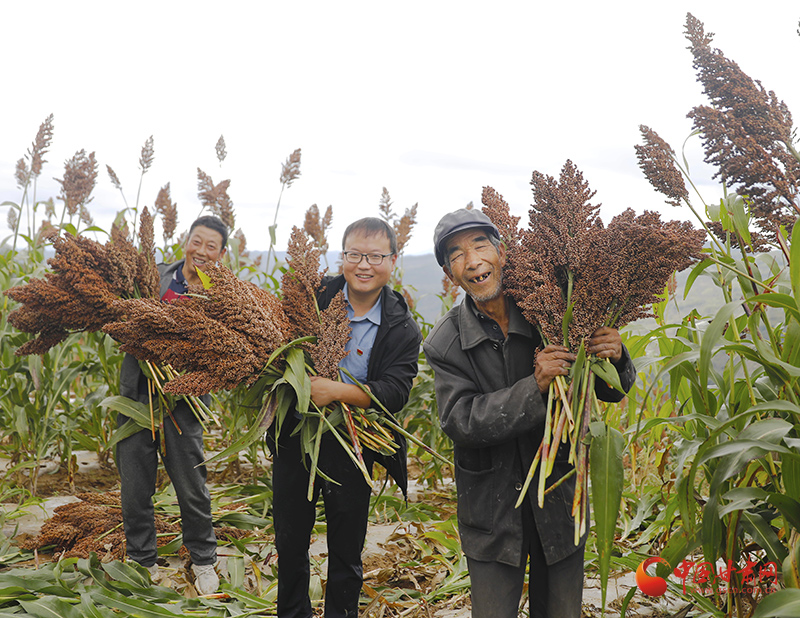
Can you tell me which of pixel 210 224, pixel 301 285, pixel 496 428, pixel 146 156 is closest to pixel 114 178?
pixel 146 156

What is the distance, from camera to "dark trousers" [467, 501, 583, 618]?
1.85 meters

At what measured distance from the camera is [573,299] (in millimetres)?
1651

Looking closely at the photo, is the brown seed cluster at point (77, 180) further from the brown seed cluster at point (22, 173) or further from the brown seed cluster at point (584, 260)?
the brown seed cluster at point (584, 260)

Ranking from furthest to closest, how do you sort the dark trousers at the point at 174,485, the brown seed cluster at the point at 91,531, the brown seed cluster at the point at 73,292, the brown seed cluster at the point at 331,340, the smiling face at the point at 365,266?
the brown seed cluster at the point at 91,531, the dark trousers at the point at 174,485, the brown seed cluster at the point at 73,292, the smiling face at the point at 365,266, the brown seed cluster at the point at 331,340

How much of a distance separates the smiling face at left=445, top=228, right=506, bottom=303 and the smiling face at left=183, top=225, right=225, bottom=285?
1763 millimetres

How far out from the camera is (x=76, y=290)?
2680 mm

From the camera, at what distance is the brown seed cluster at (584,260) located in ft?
5.17

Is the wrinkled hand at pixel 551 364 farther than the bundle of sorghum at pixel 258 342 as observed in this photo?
No

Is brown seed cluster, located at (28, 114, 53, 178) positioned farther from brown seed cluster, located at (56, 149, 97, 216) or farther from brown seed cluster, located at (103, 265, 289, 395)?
brown seed cluster, located at (103, 265, 289, 395)

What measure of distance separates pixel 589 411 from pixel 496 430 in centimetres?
29

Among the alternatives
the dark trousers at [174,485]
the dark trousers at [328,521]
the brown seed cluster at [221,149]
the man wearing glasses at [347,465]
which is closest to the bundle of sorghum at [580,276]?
the man wearing glasses at [347,465]

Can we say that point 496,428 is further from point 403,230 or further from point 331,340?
point 403,230

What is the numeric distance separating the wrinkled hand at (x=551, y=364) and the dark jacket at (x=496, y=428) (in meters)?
0.04

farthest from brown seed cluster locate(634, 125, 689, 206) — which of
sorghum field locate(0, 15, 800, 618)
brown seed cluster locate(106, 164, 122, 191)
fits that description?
brown seed cluster locate(106, 164, 122, 191)
